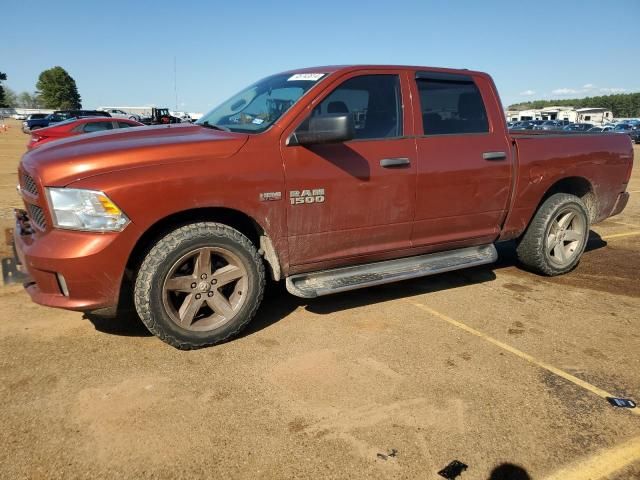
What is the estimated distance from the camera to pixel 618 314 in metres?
4.24

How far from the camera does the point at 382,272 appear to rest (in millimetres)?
4008

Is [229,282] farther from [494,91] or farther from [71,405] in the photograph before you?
[494,91]

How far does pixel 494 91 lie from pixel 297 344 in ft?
9.83

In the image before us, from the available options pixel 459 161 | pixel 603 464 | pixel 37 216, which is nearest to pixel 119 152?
pixel 37 216

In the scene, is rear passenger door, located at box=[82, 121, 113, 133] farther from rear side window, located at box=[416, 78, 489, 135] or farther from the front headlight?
the front headlight

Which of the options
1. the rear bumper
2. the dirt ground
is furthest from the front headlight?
the rear bumper

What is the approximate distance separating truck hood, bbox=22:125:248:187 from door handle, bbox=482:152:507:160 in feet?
7.01

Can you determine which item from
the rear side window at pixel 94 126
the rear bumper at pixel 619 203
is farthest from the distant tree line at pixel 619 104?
the rear bumper at pixel 619 203

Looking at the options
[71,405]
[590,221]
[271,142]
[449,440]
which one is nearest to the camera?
[449,440]

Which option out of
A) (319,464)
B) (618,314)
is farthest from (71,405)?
(618,314)

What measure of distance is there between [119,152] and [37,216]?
2.41ft

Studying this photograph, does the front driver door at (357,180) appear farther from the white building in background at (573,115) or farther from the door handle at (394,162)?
the white building in background at (573,115)

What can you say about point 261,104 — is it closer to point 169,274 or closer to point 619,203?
point 169,274

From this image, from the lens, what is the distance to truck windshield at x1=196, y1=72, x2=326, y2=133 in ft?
12.1
